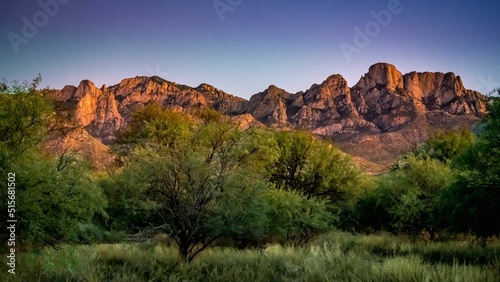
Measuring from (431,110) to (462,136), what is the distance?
5916 inches

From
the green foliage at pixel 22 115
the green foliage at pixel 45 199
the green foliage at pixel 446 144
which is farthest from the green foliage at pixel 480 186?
the green foliage at pixel 446 144

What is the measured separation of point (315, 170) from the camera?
30.7 metres

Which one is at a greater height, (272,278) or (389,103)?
(389,103)

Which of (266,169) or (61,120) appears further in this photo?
(266,169)

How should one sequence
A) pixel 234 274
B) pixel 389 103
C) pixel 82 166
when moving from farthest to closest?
pixel 389 103, pixel 82 166, pixel 234 274

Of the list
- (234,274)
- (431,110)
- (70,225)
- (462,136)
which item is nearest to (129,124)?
(70,225)

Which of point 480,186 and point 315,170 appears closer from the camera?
point 480,186

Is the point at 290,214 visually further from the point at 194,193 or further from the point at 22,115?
the point at 22,115

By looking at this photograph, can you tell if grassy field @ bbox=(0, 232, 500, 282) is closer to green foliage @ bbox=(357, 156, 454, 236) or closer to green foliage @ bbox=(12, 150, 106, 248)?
green foliage @ bbox=(12, 150, 106, 248)

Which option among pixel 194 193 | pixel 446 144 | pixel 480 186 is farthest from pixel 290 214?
pixel 446 144

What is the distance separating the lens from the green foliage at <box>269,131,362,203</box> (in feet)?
99.1

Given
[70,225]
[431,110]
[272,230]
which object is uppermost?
[431,110]

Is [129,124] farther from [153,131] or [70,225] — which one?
[70,225]

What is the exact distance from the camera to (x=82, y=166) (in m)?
14.7
